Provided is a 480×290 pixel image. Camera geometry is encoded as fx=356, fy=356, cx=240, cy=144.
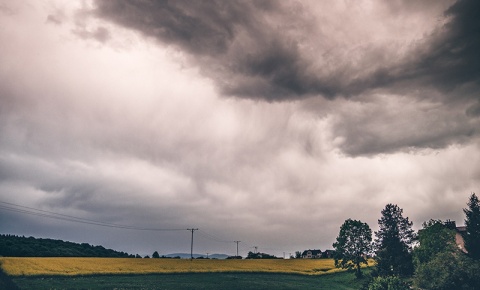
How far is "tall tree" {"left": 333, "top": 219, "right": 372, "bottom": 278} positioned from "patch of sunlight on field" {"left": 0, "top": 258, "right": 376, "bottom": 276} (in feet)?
29.8

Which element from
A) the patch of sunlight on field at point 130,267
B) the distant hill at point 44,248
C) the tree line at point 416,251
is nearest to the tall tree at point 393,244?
the tree line at point 416,251

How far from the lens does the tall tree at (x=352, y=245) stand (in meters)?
93.4

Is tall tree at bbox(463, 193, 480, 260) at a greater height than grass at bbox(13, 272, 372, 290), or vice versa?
tall tree at bbox(463, 193, 480, 260)

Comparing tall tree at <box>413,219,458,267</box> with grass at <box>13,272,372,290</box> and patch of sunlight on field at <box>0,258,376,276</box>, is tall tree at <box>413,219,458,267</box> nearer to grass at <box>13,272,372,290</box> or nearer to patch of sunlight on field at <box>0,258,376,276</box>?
grass at <box>13,272,372,290</box>

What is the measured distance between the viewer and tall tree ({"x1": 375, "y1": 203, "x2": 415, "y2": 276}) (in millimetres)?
82188

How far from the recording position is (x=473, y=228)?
80812mm

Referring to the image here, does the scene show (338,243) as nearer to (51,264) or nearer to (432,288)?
(432,288)

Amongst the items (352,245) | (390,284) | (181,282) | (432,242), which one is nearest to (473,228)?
(432,242)

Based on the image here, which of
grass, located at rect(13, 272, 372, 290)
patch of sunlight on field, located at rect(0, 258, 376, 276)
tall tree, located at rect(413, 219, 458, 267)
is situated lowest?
grass, located at rect(13, 272, 372, 290)

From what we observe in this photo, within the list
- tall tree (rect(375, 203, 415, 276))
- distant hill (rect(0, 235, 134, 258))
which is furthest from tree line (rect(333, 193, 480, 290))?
distant hill (rect(0, 235, 134, 258))

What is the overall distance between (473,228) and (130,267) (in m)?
77.5

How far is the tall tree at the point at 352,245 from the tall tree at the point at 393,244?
503 cm

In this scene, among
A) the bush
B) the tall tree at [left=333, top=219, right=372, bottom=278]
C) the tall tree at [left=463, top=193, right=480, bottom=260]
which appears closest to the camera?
the bush

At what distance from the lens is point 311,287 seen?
7362cm
